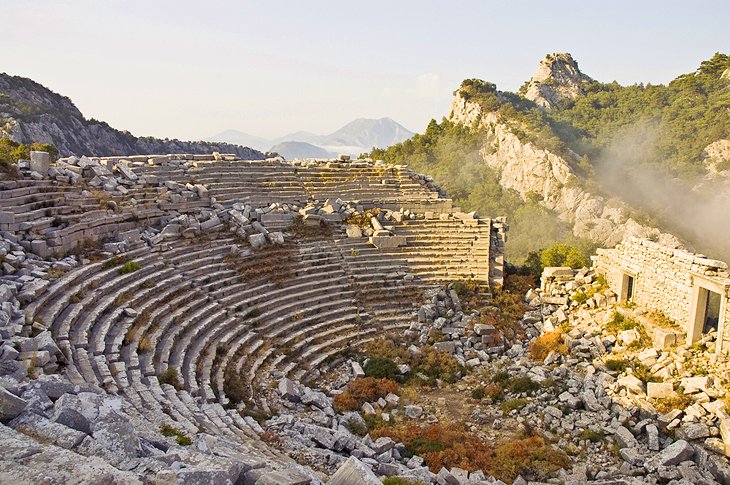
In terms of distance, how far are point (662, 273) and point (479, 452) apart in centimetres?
792

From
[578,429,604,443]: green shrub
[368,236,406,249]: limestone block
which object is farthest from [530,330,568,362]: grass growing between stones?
[368,236,406,249]: limestone block

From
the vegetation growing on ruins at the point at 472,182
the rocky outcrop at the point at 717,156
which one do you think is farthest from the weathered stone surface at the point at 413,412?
the rocky outcrop at the point at 717,156

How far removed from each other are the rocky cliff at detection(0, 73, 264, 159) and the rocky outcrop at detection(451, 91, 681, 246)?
21.2 m

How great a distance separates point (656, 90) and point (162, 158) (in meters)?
55.0

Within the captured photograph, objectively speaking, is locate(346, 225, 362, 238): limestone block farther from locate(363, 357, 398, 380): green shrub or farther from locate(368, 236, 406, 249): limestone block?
locate(363, 357, 398, 380): green shrub

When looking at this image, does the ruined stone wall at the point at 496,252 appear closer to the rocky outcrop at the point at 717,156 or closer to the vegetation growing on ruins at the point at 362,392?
the vegetation growing on ruins at the point at 362,392

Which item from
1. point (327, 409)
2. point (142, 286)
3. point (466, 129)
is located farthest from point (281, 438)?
point (466, 129)

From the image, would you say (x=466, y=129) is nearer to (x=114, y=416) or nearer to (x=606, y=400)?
(x=606, y=400)

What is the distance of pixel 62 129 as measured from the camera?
37.3 m

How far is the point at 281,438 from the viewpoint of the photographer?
28.2 ft

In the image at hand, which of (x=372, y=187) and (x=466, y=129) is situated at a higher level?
(x=466, y=129)

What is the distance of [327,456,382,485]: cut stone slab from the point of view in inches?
201

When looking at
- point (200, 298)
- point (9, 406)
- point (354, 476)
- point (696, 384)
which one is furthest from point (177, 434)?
point (696, 384)

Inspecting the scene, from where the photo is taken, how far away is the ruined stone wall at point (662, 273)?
13.0 meters
